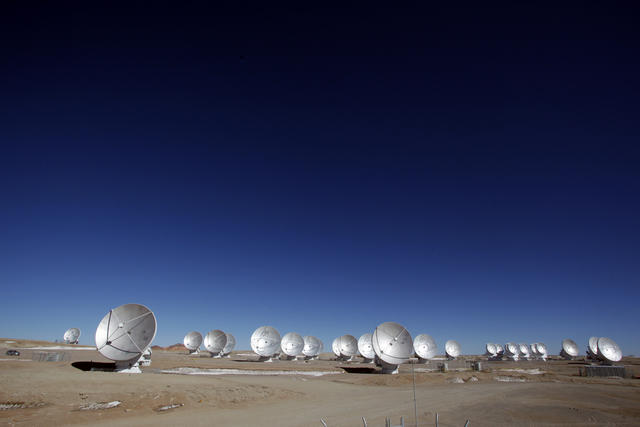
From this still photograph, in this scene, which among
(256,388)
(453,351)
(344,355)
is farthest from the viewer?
(453,351)

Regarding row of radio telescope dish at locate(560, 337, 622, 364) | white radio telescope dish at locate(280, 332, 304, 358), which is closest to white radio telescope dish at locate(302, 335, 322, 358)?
white radio telescope dish at locate(280, 332, 304, 358)

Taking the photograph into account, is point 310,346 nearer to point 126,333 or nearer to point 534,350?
point 126,333

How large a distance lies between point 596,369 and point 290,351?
5401 cm

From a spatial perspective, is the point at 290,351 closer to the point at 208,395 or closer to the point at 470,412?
the point at 208,395

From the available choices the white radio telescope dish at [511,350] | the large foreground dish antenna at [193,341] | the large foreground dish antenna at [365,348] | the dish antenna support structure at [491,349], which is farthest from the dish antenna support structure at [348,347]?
the dish antenna support structure at [491,349]

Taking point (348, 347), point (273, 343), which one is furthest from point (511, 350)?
point (273, 343)

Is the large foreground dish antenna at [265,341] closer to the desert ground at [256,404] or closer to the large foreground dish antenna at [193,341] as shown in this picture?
the large foreground dish antenna at [193,341]

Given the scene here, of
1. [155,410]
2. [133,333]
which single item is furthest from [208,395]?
[133,333]

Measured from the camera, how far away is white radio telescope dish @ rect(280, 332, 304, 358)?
2990 inches

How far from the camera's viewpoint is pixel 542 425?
768 inches

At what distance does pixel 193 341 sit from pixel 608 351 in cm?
9352

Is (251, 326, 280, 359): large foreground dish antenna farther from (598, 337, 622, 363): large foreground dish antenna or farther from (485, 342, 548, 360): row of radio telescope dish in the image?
(485, 342, 548, 360): row of radio telescope dish

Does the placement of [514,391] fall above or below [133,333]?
below

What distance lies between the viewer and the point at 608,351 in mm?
75875
